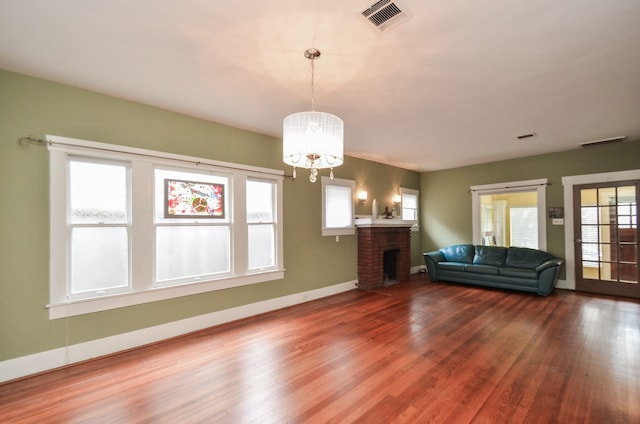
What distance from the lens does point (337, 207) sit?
5.52m

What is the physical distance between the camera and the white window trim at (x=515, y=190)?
19.0 ft

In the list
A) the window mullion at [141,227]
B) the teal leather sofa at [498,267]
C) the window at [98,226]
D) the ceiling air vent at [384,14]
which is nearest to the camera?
the ceiling air vent at [384,14]

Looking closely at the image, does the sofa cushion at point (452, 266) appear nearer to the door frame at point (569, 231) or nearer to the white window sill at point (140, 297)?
the door frame at point (569, 231)

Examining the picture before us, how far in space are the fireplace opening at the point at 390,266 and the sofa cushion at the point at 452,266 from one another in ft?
3.22

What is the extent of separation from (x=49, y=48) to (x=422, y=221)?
25.0ft

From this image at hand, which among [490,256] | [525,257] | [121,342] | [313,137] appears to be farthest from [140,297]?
[525,257]

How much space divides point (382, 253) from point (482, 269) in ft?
6.80

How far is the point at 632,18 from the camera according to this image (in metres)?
1.92

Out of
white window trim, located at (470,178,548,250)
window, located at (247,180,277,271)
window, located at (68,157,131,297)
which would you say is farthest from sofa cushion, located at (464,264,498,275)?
window, located at (68,157,131,297)

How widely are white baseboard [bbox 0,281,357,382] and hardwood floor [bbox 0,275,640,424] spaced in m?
0.11

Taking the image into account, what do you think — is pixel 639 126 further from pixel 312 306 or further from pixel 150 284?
pixel 150 284

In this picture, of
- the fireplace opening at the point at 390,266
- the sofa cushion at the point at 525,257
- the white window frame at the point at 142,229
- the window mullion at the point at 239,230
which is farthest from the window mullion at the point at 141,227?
the sofa cushion at the point at 525,257

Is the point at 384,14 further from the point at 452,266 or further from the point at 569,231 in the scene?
the point at 569,231

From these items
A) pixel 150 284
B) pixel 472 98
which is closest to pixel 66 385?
pixel 150 284
